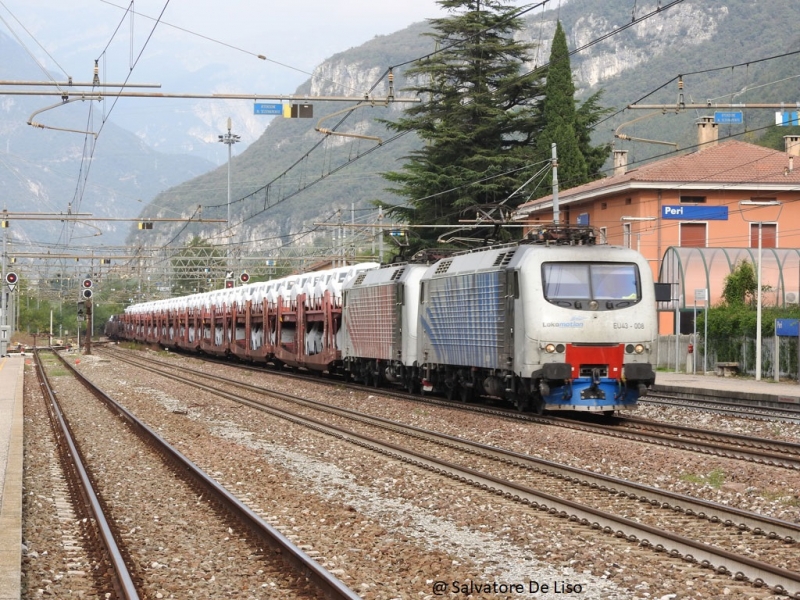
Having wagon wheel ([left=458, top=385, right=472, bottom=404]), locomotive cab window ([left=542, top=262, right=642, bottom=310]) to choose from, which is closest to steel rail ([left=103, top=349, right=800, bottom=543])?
locomotive cab window ([left=542, top=262, right=642, bottom=310])

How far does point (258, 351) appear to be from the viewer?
44094 millimetres

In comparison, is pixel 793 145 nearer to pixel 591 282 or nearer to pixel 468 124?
pixel 468 124

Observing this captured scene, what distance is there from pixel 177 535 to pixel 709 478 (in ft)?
20.0

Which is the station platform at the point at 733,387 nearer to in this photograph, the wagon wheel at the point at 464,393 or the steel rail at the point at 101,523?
the wagon wheel at the point at 464,393

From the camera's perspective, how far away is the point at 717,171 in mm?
48375

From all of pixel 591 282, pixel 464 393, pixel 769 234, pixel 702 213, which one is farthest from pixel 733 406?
pixel 769 234

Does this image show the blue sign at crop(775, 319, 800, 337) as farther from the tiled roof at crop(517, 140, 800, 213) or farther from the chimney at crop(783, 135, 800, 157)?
the chimney at crop(783, 135, 800, 157)

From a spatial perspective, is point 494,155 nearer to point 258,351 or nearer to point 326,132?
point 258,351

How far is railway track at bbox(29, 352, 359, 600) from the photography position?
808 cm

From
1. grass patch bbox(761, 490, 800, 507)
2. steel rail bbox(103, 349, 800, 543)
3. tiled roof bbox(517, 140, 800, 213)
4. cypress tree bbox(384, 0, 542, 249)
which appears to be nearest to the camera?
steel rail bbox(103, 349, 800, 543)

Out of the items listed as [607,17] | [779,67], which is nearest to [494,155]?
[779,67]

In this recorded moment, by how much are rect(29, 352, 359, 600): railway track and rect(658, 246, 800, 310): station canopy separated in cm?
2515

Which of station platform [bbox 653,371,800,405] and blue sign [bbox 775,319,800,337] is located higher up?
blue sign [bbox 775,319,800,337]

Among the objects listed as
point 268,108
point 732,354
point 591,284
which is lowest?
point 732,354
